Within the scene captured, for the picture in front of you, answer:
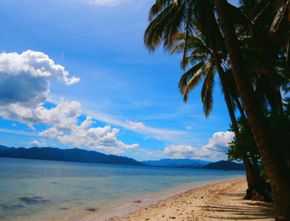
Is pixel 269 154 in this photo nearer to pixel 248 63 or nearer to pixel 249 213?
pixel 249 213

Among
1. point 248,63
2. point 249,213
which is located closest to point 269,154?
point 249,213

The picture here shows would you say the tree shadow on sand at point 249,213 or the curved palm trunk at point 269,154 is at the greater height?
the curved palm trunk at point 269,154

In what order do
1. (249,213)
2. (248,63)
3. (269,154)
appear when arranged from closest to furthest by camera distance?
(269,154) < (249,213) < (248,63)

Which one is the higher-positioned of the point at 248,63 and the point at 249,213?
the point at 248,63

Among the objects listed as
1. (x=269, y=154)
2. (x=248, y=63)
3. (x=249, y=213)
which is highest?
(x=248, y=63)

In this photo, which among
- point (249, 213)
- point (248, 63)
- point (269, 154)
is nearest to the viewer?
point (269, 154)

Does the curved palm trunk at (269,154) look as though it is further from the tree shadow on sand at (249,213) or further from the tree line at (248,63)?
the tree shadow on sand at (249,213)

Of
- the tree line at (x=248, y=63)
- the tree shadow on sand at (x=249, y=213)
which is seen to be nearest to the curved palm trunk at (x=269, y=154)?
the tree line at (x=248, y=63)

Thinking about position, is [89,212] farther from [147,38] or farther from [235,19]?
[235,19]

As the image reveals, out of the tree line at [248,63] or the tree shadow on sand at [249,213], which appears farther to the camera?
the tree shadow on sand at [249,213]

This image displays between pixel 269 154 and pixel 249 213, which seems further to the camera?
pixel 249 213

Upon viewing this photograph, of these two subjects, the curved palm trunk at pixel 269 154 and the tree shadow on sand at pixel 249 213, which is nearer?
the curved palm trunk at pixel 269 154

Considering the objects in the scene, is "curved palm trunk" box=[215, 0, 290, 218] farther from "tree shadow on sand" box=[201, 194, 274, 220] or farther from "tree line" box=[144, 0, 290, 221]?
"tree shadow on sand" box=[201, 194, 274, 220]

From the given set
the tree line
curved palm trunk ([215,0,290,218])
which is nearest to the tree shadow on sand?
the tree line
